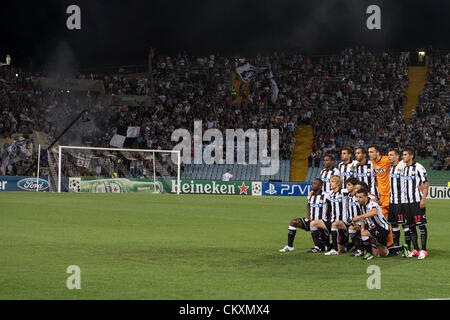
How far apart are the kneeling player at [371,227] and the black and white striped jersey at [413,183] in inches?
27.6

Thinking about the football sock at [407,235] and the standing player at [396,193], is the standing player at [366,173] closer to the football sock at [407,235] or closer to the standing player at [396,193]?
the standing player at [396,193]

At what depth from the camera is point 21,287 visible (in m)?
8.69

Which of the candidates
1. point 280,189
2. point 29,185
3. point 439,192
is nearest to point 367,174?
point 439,192

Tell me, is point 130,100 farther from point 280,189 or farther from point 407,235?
point 407,235

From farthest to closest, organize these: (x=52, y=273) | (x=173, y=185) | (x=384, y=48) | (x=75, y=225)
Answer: (x=384, y=48) → (x=173, y=185) → (x=75, y=225) → (x=52, y=273)

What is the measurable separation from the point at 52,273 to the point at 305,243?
662 cm

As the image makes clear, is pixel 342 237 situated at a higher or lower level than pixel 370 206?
lower

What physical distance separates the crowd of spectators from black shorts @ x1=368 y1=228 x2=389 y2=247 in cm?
2926

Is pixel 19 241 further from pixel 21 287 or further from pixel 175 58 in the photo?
pixel 175 58

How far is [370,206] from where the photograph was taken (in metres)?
12.2

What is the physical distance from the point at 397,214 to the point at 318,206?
57.6 inches

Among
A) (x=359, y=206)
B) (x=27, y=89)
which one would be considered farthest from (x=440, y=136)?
(x=359, y=206)

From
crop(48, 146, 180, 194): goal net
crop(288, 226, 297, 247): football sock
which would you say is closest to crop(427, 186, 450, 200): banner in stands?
crop(48, 146, 180, 194): goal net

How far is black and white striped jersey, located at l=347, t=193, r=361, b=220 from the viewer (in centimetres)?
1277
